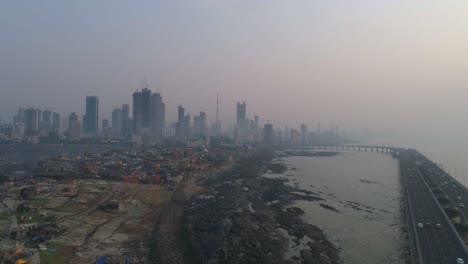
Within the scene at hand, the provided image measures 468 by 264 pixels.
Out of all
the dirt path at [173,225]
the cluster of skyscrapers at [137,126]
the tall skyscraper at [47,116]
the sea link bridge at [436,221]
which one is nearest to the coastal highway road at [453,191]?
the sea link bridge at [436,221]

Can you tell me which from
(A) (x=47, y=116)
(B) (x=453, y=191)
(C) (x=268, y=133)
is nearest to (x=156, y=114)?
(C) (x=268, y=133)

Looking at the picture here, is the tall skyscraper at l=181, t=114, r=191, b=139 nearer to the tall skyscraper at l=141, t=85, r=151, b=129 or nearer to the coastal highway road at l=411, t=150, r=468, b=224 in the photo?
the tall skyscraper at l=141, t=85, r=151, b=129

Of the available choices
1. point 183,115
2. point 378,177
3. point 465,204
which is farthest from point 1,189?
point 183,115

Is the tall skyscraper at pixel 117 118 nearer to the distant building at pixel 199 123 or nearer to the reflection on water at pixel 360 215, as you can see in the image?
the distant building at pixel 199 123

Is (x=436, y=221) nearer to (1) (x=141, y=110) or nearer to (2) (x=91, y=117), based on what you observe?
(1) (x=141, y=110)

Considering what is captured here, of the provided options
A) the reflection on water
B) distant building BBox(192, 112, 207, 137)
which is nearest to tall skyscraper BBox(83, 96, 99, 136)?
distant building BBox(192, 112, 207, 137)

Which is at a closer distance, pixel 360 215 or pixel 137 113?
pixel 360 215

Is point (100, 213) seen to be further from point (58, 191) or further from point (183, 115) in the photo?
point (183, 115)
